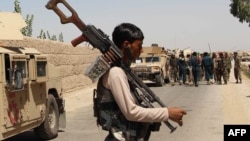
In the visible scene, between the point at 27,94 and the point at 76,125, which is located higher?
the point at 27,94

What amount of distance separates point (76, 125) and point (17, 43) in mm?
4950

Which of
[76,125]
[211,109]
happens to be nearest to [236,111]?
[211,109]

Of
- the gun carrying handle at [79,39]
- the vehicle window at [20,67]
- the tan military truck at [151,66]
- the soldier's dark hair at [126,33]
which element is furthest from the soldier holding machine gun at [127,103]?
the tan military truck at [151,66]

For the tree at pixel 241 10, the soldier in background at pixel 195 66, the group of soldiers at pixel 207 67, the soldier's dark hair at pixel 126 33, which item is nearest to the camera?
the soldier's dark hair at pixel 126 33

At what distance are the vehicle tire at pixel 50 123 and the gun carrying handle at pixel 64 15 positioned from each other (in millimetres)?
5637

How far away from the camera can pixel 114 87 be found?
2.79 m

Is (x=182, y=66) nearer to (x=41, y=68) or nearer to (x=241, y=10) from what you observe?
(x=41, y=68)

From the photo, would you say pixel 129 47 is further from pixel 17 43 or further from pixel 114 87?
pixel 17 43

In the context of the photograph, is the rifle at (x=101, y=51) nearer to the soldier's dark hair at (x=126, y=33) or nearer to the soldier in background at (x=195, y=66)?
the soldier's dark hair at (x=126, y=33)

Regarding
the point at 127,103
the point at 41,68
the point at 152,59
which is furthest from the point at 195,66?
A: the point at 127,103

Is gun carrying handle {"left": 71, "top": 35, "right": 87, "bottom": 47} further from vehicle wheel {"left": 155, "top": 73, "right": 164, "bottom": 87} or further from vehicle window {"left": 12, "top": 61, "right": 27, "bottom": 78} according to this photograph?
vehicle wheel {"left": 155, "top": 73, "right": 164, "bottom": 87}

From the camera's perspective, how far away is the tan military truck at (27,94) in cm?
666

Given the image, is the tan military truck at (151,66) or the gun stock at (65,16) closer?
the gun stock at (65,16)

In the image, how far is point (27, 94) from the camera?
24.1ft
